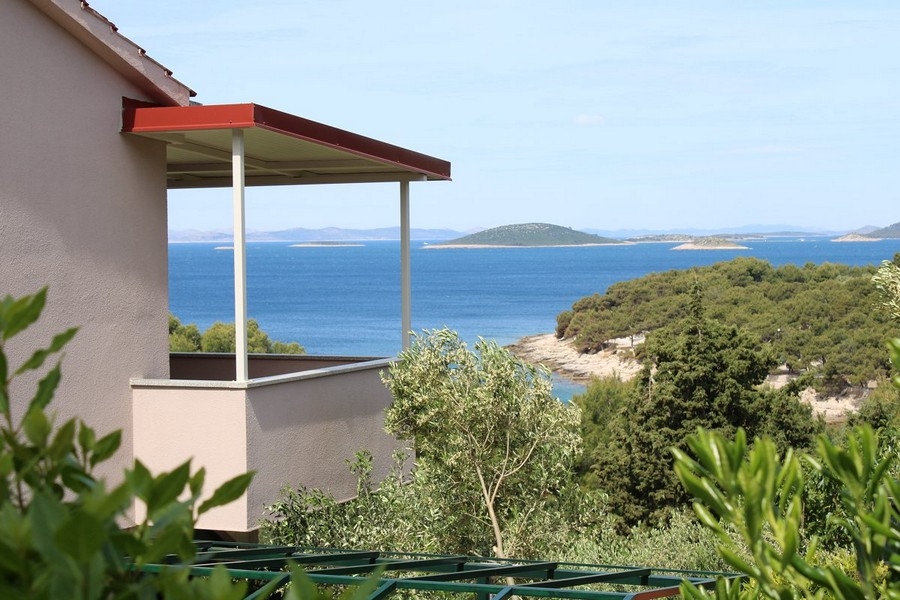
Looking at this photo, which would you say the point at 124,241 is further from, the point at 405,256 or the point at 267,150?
the point at 405,256

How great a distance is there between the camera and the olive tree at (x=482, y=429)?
387 inches

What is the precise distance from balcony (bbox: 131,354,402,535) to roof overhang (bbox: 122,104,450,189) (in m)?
1.97

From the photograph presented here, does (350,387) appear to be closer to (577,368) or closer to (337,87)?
(577,368)

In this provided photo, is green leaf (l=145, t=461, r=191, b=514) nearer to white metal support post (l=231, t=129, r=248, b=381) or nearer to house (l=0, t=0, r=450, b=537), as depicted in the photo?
house (l=0, t=0, r=450, b=537)

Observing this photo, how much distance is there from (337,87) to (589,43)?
16531 millimetres

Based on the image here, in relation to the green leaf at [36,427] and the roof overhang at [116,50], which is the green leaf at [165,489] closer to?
the green leaf at [36,427]

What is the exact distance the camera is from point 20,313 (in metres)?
1.25

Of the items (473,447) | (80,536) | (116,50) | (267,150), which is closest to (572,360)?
(473,447)

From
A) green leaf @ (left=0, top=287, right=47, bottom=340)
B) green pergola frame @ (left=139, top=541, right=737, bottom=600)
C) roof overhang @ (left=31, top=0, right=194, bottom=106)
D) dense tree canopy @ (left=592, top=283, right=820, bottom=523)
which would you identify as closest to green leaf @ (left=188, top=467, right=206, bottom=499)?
green leaf @ (left=0, top=287, right=47, bottom=340)

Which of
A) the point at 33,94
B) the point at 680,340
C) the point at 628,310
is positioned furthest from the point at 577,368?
the point at 33,94

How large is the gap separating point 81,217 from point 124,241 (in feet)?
1.76

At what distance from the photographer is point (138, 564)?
1105 mm

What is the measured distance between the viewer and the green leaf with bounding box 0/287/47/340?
124cm

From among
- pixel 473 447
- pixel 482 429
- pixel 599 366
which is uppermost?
pixel 482 429
